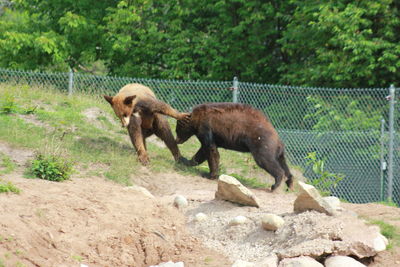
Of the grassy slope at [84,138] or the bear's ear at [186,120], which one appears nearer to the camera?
the grassy slope at [84,138]

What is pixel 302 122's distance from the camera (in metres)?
14.2

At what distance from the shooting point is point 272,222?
731cm

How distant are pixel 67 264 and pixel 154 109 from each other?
5.21m

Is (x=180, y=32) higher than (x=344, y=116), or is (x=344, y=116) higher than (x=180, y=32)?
(x=180, y=32)

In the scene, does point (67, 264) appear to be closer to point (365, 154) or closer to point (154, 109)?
point (154, 109)

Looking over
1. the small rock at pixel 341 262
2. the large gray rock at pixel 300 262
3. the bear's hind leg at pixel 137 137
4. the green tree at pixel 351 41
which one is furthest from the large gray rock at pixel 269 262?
the green tree at pixel 351 41

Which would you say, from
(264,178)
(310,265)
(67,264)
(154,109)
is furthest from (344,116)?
(67,264)

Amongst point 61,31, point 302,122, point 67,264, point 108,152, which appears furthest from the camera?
point 61,31

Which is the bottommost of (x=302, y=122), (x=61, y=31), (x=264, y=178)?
(x=264, y=178)

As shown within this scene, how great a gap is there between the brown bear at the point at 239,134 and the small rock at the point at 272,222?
319cm

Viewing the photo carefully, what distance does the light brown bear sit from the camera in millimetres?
10945

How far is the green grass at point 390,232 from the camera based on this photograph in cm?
705

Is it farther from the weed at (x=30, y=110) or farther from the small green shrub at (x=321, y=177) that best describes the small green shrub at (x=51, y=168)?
the small green shrub at (x=321, y=177)

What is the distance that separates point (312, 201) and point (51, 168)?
3597 mm
